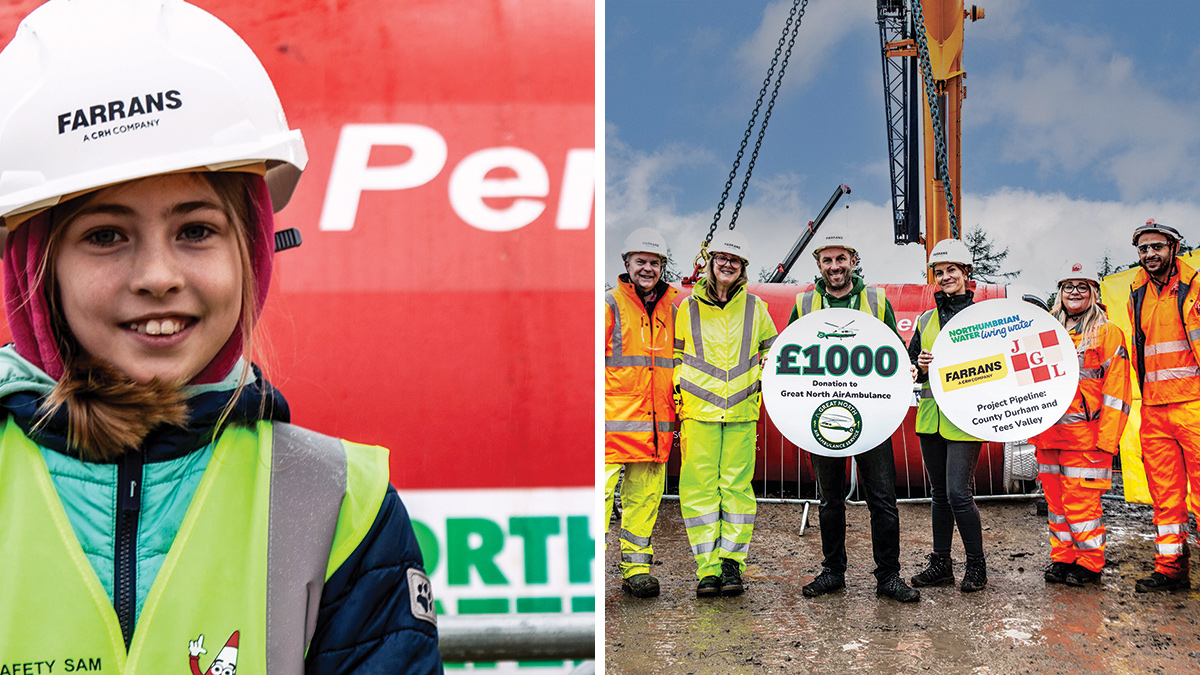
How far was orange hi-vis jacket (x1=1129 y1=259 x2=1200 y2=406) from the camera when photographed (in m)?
4.02

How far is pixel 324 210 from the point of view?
3.87 ft

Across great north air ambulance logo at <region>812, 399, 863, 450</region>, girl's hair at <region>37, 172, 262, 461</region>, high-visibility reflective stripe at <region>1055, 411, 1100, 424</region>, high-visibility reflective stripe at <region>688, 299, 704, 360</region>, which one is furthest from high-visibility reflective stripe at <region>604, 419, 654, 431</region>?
girl's hair at <region>37, 172, 262, 461</region>

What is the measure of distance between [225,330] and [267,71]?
373 millimetres

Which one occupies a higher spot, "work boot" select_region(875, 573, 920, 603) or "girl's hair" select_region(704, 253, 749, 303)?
"girl's hair" select_region(704, 253, 749, 303)

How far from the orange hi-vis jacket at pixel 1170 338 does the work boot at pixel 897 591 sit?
5.21ft

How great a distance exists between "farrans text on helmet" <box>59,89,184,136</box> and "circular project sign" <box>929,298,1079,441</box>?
3.56 m

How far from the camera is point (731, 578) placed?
414cm

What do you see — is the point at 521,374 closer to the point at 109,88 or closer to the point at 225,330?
the point at 225,330

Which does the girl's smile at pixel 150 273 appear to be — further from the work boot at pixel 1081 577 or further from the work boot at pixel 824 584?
the work boot at pixel 1081 577

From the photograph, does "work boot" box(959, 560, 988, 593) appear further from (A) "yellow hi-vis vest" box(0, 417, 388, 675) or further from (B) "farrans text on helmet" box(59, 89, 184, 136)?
(B) "farrans text on helmet" box(59, 89, 184, 136)

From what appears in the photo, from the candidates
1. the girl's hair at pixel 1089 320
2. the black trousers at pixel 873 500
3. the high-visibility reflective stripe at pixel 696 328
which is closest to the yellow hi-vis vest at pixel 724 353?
the high-visibility reflective stripe at pixel 696 328

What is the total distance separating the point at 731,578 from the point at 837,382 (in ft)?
3.95

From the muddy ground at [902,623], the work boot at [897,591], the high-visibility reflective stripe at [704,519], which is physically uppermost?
the high-visibility reflective stripe at [704,519]

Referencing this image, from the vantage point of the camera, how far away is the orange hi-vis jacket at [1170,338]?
158 inches
